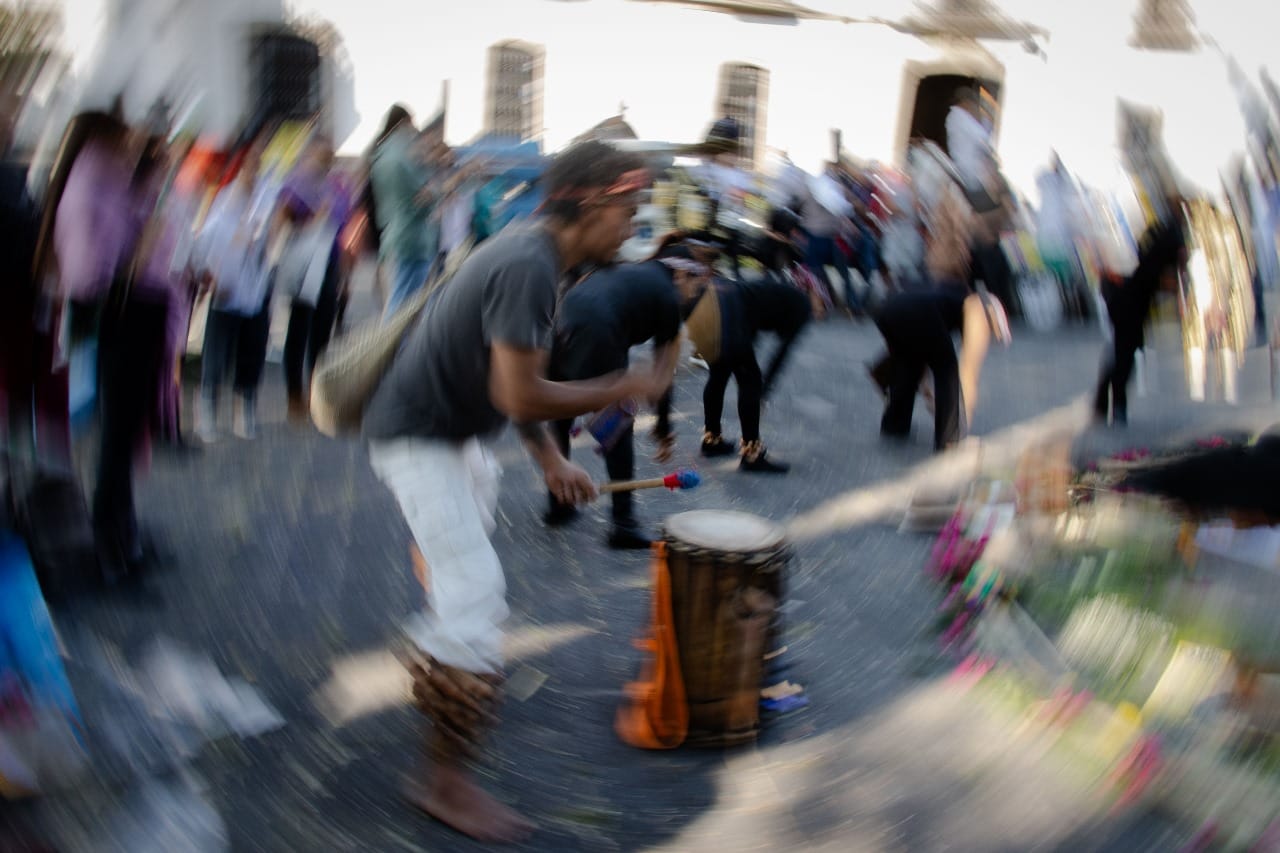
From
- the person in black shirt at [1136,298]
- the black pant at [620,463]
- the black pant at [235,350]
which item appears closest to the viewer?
the black pant at [620,463]

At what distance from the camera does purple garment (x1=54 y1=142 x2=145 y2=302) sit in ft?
10.7

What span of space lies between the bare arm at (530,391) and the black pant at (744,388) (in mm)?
3346

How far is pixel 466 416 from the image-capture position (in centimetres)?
225

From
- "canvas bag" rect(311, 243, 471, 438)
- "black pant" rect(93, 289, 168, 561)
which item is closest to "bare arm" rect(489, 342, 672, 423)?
"canvas bag" rect(311, 243, 471, 438)

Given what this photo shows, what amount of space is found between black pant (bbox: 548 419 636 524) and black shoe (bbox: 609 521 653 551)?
62 mm

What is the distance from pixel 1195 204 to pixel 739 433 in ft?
14.3

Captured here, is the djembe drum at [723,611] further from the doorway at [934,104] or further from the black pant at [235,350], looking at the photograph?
the doorway at [934,104]

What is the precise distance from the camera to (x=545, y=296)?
2.08m

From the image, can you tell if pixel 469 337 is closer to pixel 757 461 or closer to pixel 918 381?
pixel 757 461

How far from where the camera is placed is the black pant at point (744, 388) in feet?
18.5

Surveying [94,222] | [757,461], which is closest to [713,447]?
[757,461]

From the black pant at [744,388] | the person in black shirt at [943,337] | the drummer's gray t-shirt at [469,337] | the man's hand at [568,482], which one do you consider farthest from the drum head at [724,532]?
the person in black shirt at [943,337]

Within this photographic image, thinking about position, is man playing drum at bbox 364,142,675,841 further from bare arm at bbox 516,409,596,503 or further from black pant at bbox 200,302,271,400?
black pant at bbox 200,302,271,400

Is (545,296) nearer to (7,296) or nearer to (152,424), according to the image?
(7,296)
